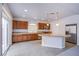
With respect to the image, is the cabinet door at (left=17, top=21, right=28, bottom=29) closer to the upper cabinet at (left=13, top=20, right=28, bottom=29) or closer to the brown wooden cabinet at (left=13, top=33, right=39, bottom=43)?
the upper cabinet at (left=13, top=20, right=28, bottom=29)

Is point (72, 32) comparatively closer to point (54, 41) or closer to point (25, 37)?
point (54, 41)

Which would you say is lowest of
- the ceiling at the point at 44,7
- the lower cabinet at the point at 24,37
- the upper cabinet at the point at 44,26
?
the lower cabinet at the point at 24,37

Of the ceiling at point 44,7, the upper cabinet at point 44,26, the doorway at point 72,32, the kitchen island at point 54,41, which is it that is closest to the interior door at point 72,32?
the doorway at point 72,32

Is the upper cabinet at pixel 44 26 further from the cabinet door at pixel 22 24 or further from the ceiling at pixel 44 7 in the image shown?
the ceiling at pixel 44 7

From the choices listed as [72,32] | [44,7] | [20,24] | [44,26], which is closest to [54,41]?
[72,32]

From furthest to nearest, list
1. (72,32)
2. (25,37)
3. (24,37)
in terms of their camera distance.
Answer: (25,37)
(24,37)
(72,32)

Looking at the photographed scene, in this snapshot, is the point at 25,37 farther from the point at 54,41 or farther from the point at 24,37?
the point at 54,41

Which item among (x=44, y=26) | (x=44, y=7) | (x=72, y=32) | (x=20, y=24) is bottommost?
(x=72, y=32)

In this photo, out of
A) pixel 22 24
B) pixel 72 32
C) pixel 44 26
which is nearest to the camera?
pixel 72 32

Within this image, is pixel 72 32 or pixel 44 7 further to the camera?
pixel 72 32

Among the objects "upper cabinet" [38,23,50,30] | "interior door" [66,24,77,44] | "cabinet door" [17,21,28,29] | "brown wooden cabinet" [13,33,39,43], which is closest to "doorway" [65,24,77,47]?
"interior door" [66,24,77,44]

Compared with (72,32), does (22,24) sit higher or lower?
higher

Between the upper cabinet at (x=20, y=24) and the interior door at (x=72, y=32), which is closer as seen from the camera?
the interior door at (x=72, y=32)

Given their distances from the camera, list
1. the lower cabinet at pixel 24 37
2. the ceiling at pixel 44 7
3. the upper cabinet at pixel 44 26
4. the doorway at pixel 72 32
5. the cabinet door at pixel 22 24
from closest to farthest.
→ the ceiling at pixel 44 7 < the doorway at pixel 72 32 < the lower cabinet at pixel 24 37 < the cabinet door at pixel 22 24 < the upper cabinet at pixel 44 26
